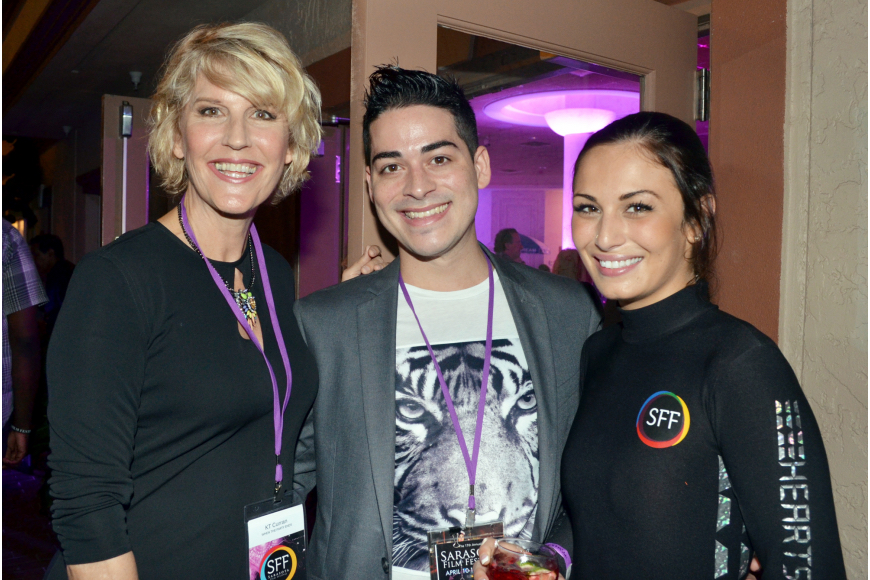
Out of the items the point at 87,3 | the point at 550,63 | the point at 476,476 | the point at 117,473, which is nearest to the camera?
the point at 117,473

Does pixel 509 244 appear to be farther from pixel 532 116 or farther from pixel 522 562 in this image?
pixel 522 562

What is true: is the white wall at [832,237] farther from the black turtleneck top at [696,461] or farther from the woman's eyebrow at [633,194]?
the woman's eyebrow at [633,194]

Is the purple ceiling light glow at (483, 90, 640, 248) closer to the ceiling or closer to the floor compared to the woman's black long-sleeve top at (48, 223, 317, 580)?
closer to the ceiling

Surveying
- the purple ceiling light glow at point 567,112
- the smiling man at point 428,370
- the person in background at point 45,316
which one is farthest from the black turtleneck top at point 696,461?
the person in background at point 45,316

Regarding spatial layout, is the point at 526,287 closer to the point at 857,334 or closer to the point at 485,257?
the point at 485,257

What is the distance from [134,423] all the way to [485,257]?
3.47 feet

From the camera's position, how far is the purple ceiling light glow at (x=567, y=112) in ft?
8.55

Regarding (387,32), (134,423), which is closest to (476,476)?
(134,423)

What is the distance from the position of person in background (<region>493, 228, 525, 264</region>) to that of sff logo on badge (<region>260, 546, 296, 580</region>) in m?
1.44

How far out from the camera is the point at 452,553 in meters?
1.46

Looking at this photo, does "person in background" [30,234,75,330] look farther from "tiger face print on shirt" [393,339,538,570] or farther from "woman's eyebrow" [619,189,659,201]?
"woman's eyebrow" [619,189,659,201]

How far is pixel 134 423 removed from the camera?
1.27m

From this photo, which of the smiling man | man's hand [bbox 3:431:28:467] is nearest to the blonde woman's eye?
the smiling man

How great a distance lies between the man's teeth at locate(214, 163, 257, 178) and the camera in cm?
155
